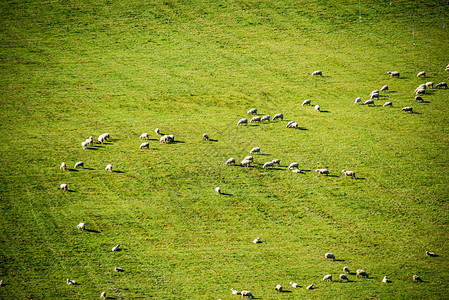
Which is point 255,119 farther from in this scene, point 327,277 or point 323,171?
point 327,277

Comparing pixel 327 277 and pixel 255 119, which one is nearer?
pixel 327 277

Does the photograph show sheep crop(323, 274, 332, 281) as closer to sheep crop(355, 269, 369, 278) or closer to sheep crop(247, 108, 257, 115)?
sheep crop(355, 269, 369, 278)

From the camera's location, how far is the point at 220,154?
37.1 metres

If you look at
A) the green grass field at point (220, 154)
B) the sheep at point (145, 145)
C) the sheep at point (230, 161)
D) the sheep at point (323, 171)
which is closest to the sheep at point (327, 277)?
the green grass field at point (220, 154)

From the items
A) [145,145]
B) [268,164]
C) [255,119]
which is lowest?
[255,119]

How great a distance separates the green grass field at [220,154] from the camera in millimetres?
23250

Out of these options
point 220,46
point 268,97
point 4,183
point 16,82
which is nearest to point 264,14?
point 220,46

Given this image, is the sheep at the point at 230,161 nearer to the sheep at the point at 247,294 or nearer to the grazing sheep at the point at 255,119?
the grazing sheep at the point at 255,119

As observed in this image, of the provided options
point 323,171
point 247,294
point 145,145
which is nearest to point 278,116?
point 323,171

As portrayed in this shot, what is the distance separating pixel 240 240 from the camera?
25.9 metres

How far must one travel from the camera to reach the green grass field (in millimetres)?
23250

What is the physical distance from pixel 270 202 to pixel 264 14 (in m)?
53.6

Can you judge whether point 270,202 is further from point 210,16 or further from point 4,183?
point 210,16

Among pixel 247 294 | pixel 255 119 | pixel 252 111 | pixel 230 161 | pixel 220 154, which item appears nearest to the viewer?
pixel 247 294
